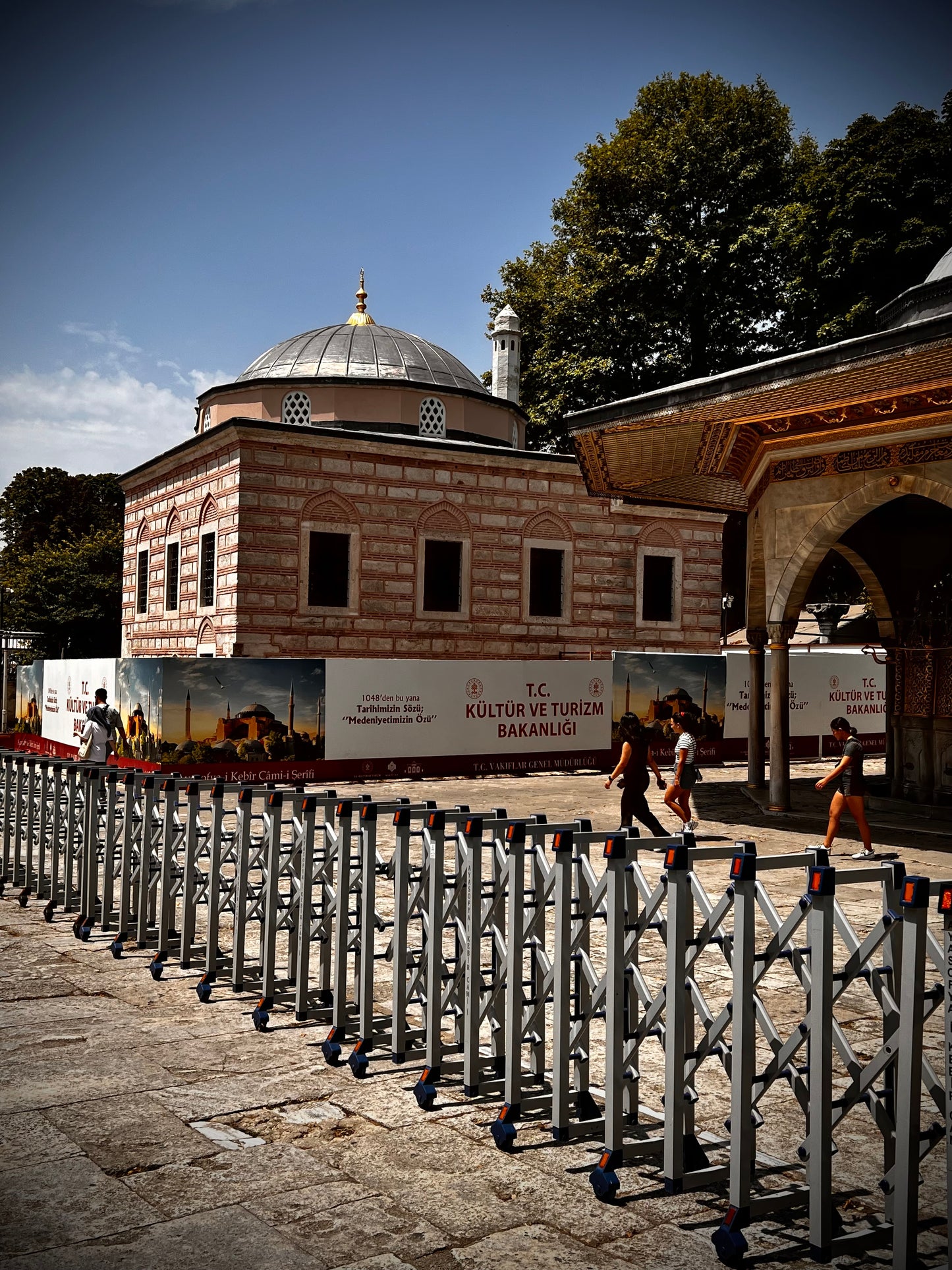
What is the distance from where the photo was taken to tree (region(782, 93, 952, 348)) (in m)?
28.7

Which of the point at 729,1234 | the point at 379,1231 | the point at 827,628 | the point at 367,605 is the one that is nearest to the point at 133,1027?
the point at 379,1231

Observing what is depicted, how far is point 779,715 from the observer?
50.2 ft

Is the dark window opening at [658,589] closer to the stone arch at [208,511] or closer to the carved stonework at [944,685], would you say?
the stone arch at [208,511]

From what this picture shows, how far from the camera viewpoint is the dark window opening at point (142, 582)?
30.5 meters

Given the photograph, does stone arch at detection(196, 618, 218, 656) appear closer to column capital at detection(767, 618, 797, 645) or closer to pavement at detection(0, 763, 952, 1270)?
column capital at detection(767, 618, 797, 645)

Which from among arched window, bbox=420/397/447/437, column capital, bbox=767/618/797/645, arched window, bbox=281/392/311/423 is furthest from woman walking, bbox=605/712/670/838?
arched window, bbox=281/392/311/423

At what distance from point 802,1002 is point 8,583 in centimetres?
4364

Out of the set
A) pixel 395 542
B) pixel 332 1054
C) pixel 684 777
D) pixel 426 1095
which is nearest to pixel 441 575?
pixel 395 542

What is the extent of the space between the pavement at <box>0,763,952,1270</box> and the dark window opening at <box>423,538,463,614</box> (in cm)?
2010

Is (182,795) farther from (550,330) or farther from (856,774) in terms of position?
(550,330)

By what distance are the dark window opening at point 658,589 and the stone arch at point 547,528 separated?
2437 mm

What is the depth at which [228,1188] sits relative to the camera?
13.5 ft

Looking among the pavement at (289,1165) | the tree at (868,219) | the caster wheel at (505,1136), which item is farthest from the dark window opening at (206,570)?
the caster wheel at (505,1136)

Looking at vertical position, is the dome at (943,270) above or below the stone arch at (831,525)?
above
